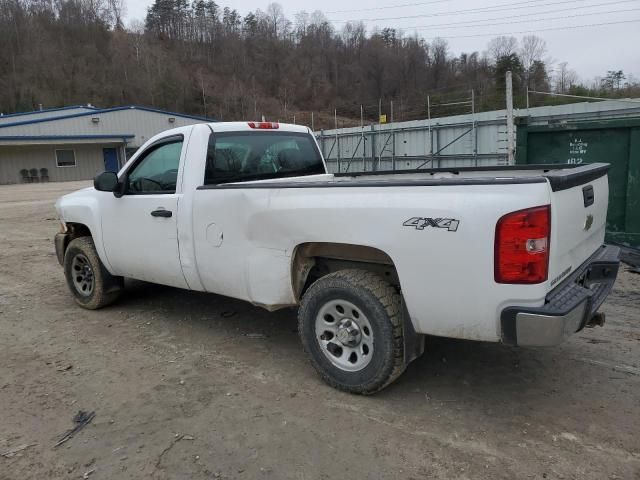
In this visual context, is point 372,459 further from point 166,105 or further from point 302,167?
point 166,105

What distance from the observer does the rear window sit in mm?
4656

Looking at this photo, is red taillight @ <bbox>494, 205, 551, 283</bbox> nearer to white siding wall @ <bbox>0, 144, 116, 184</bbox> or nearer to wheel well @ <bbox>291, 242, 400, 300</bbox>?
wheel well @ <bbox>291, 242, 400, 300</bbox>

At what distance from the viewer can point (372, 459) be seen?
2.98 metres

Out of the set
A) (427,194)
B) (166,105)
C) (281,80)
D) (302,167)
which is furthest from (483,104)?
(281,80)

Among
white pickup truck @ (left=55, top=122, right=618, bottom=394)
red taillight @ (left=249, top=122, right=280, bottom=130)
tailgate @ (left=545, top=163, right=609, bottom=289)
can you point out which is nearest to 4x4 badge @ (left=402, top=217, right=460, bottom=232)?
white pickup truck @ (left=55, top=122, right=618, bottom=394)

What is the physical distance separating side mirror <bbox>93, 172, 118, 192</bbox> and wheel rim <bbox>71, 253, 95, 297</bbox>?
42.5 inches

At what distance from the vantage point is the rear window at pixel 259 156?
4.66m

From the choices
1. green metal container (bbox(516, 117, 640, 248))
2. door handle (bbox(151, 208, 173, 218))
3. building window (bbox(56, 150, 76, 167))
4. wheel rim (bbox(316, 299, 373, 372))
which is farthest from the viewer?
A: building window (bbox(56, 150, 76, 167))

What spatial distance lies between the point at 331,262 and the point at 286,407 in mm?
1058

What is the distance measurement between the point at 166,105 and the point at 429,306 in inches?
3026

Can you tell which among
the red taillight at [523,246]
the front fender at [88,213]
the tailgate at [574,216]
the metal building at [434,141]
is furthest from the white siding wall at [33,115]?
the red taillight at [523,246]

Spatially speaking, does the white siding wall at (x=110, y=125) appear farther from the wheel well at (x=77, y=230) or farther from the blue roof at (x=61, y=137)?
the wheel well at (x=77, y=230)

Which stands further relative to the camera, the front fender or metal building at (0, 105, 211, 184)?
metal building at (0, 105, 211, 184)

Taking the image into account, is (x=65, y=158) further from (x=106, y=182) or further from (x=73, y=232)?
(x=106, y=182)
